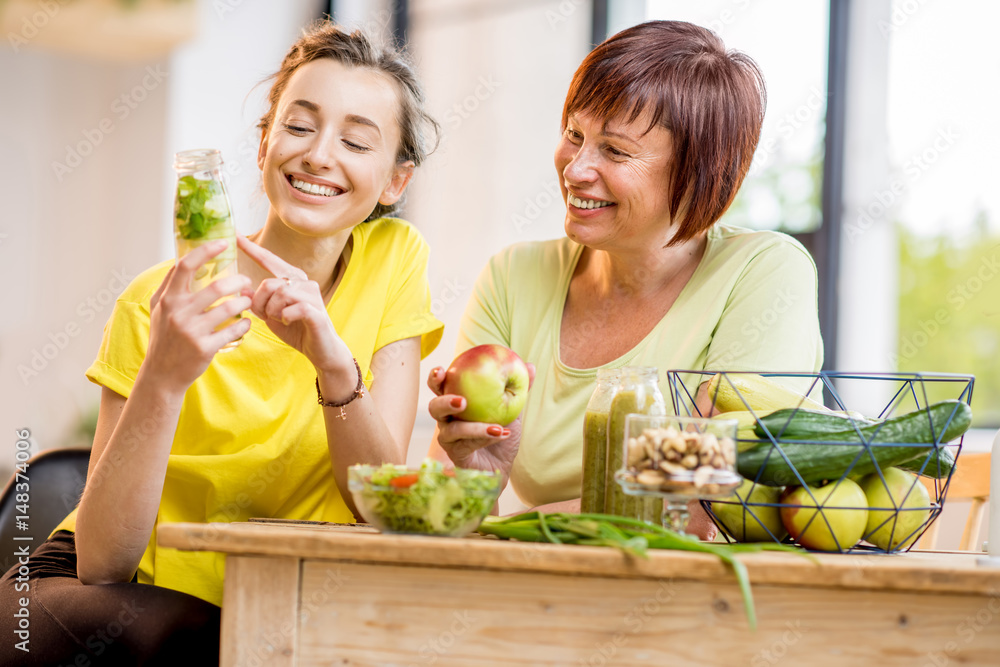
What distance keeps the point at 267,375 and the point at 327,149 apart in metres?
0.36

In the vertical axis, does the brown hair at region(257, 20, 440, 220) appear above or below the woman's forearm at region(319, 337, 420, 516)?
above

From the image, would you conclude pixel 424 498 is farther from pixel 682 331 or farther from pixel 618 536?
pixel 682 331

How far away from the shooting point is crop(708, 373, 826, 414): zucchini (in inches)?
41.6

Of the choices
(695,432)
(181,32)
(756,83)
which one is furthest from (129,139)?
(695,432)

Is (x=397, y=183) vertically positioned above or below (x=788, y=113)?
below

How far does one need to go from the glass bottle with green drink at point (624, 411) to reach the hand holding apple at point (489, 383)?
0.20 metres

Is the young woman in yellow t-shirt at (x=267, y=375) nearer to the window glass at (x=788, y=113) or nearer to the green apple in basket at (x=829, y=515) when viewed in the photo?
the green apple in basket at (x=829, y=515)

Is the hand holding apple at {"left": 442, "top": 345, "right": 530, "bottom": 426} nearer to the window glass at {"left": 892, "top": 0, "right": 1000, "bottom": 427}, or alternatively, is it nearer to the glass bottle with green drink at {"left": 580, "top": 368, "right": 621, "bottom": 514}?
the glass bottle with green drink at {"left": 580, "top": 368, "right": 621, "bottom": 514}

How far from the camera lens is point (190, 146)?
12.1ft

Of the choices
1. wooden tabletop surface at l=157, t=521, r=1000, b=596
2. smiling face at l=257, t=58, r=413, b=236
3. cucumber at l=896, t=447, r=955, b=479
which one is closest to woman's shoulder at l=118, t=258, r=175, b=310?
smiling face at l=257, t=58, r=413, b=236

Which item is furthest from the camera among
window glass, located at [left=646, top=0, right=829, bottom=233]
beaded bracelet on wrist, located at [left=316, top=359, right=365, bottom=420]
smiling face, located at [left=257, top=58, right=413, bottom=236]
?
window glass, located at [left=646, top=0, right=829, bottom=233]

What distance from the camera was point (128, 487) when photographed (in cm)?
109

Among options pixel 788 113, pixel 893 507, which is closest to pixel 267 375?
pixel 893 507

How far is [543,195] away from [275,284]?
9.31 feet
